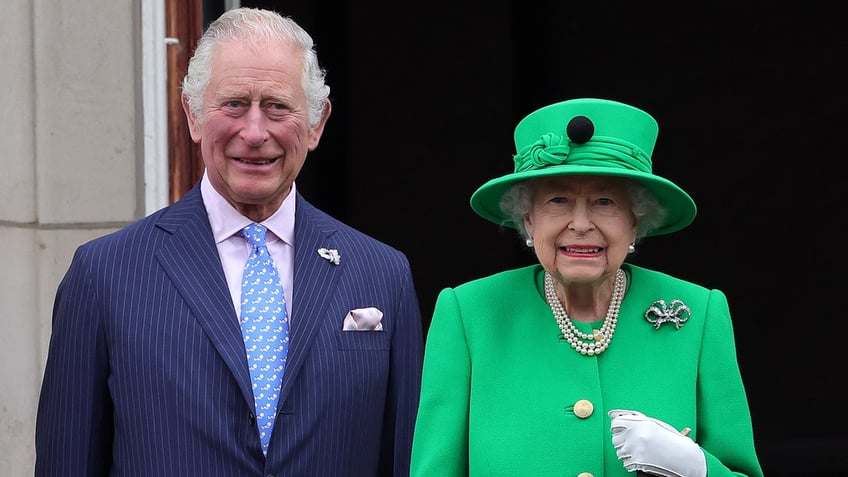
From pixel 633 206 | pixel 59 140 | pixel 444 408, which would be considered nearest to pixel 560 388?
pixel 444 408

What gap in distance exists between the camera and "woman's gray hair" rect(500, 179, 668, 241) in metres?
2.50

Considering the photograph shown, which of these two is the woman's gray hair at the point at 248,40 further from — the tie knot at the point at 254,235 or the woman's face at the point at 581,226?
the woman's face at the point at 581,226

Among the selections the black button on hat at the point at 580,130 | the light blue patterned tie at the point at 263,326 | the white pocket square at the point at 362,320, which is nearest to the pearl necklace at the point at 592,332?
the black button on hat at the point at 580,130

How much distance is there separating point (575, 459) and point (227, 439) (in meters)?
0.67

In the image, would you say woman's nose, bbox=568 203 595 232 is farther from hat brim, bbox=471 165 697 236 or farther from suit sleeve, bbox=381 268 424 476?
suit sleeve, bbox=381 268 424 476

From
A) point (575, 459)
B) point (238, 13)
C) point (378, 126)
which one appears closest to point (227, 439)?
point (575, 459)

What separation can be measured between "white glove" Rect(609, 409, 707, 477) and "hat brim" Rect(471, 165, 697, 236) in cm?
39

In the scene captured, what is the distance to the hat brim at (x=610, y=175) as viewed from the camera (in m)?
2.40

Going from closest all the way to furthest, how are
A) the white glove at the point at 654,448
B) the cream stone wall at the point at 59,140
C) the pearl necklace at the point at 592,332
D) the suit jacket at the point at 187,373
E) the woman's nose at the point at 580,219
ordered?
the white glove at the point at 654,448
the woman's nose at the point at 580,219
the pearl necklace at the point at 592,332
the suit jacket at the point at 187,373
the cream stone wall at the point at 59,140

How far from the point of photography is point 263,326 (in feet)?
9.15

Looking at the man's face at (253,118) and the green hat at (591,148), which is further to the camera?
the man's face at (253,118)

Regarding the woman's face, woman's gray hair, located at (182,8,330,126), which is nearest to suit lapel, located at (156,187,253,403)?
woman's gray hair, located at (182,8,330,126)

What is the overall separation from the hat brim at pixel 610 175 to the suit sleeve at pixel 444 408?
0.75 feet

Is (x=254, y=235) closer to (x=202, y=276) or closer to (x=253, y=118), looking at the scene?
(x=202, y=276)
